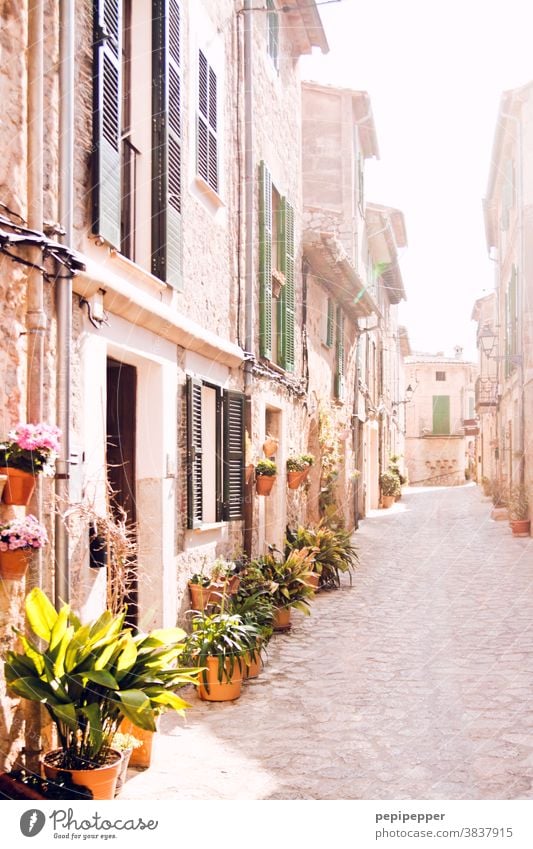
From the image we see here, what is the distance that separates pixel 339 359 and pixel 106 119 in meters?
9.12

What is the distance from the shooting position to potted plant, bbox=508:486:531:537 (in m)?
13.9

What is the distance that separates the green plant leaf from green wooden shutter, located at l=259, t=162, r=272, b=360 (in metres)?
5.16

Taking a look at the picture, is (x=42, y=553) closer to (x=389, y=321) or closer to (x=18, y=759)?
(x=18, y=759)

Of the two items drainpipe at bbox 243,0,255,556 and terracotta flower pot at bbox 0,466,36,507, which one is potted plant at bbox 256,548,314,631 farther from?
terracotta flower pot at bbox 0,466,36,507

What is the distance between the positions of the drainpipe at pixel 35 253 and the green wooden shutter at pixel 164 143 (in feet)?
5.95

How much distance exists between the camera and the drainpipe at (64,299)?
13.0ft

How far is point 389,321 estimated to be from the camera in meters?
23.5

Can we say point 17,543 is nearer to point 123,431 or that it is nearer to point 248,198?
point 123,431

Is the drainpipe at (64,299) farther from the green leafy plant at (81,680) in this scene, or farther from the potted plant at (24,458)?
the potted plant at (24,458)

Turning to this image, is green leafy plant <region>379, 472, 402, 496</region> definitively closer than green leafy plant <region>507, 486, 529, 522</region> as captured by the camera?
No

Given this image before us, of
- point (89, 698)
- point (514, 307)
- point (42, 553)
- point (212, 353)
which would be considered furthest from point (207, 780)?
point (514, 307)

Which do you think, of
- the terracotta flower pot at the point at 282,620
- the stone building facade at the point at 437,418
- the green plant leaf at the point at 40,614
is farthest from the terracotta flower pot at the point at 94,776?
the stone building facade at the point at 437,418

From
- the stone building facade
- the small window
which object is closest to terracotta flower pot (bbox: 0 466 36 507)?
the small window

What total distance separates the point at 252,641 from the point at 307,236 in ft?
21.8
